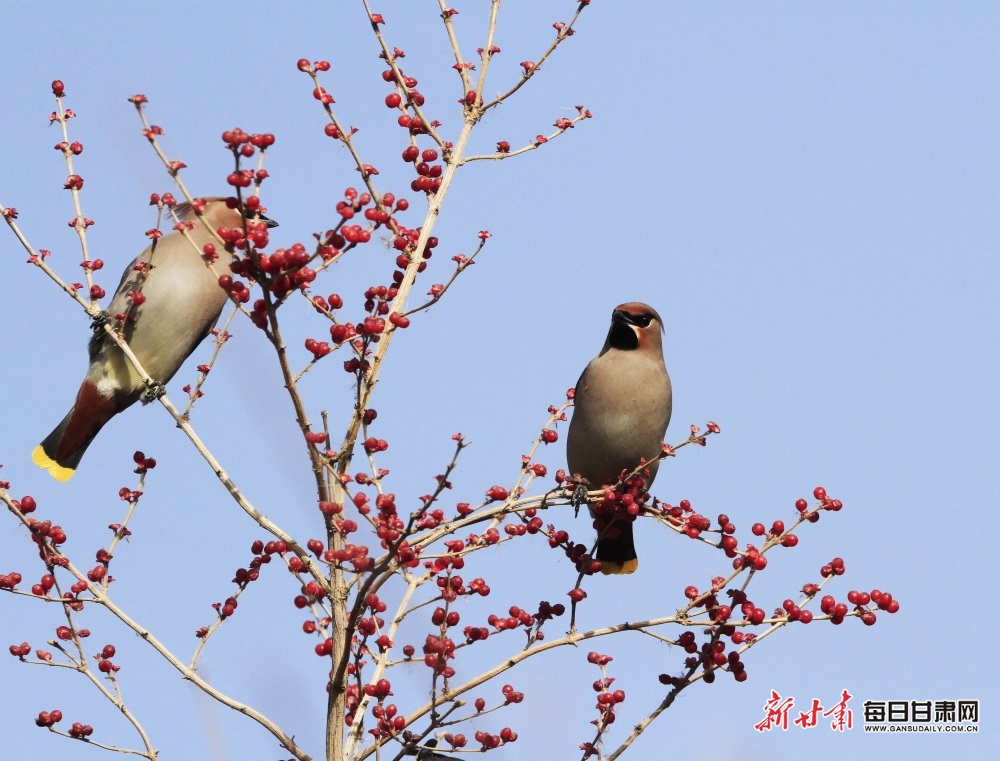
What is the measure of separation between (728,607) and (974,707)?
2334mm

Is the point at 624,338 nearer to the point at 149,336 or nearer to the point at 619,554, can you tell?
the point at 619,554

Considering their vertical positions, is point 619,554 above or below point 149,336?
below

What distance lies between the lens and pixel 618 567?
477 cm

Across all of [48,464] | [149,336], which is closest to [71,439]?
[48,464]

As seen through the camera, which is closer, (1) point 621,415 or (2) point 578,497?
(2) point 578,497

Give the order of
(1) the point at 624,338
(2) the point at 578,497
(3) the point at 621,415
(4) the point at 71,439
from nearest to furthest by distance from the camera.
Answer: (2) the point at 578,497 < (3) the point at 621,415 < (1) the point at 624,338 < (4) the point at 71,439

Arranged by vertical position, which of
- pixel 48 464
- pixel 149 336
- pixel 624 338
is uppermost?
pixel 624 338

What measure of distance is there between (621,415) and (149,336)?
1.91m

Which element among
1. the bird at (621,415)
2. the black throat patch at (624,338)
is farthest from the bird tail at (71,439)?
the black throat patch at (624,338)

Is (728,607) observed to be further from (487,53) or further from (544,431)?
(487,53)

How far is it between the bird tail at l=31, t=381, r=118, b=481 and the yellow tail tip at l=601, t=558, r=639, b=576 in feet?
6.92

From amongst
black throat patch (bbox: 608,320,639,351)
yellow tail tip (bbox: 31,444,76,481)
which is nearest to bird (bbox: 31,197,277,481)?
yellow tail tip (bbox: 31,444,76,481)

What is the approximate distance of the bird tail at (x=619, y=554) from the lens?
186 inches

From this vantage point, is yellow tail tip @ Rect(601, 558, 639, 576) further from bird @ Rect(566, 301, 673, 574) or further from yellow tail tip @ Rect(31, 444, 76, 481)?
yellow tail tip @ Rect(31, 444, 76, 481)
